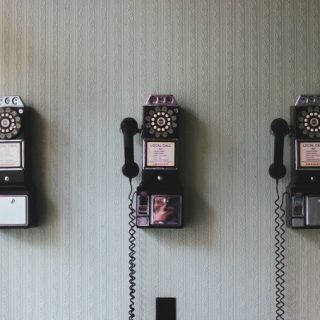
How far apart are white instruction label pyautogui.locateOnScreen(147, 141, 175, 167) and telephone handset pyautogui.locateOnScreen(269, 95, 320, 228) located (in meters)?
0.44

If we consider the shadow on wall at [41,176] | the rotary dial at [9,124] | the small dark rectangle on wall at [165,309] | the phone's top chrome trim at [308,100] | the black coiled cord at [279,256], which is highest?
the phone's top chrome trim at [308,100]

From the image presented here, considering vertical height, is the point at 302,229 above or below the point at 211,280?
above

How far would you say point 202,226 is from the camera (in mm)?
1898

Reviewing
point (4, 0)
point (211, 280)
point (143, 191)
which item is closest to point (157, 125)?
point (143, 191)

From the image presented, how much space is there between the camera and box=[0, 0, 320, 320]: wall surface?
189 centimetres

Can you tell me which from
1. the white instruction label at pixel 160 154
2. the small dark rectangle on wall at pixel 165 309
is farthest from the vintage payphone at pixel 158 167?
the small dark rectangle on wall at pixel 165 309

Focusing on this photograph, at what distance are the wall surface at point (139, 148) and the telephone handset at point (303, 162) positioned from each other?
86 mm

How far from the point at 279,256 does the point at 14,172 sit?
3.96ft

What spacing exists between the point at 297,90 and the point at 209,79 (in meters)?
0.39

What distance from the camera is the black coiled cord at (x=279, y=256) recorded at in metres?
1.87

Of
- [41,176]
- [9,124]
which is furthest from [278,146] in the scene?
[9,124]

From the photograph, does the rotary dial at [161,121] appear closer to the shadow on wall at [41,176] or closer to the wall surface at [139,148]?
the wall surface at [139,148]

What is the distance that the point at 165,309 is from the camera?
6.19ft

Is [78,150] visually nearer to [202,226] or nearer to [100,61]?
[100,61]
